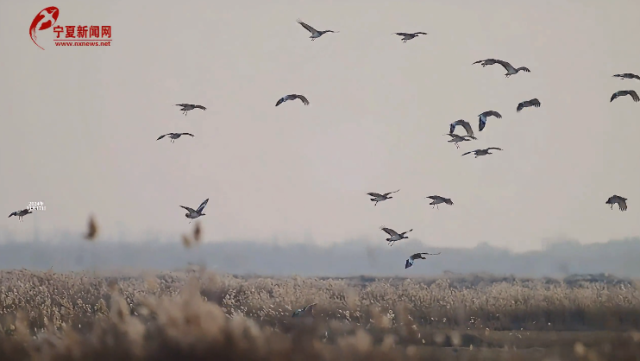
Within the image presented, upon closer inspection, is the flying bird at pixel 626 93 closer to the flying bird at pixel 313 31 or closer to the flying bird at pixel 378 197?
the flying bird at pixel 378 197

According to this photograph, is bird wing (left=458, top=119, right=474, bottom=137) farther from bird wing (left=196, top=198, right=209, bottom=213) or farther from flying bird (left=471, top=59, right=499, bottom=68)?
bird wing (left=196, top=198, right=209, bottom=213)

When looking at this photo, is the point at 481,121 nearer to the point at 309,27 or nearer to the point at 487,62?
the point at 487,62

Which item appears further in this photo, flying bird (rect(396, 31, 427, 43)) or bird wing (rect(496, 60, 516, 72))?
flying bird (rect(396, 31, 427, 43))

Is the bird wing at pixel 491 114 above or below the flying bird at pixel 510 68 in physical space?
below

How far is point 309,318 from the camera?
611 cm

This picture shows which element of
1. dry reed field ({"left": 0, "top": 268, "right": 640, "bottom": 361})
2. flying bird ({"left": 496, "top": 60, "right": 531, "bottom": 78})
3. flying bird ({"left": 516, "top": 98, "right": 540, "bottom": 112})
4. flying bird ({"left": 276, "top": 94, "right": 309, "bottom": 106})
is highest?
flying bird ({"left": 496, "top": 60, "right": 531, "bottom": 78})

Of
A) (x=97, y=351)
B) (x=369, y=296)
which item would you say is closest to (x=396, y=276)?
(x=369, y=296)

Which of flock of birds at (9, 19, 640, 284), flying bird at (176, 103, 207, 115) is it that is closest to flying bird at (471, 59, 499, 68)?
flock of birds at (9, 19, 640, 284)

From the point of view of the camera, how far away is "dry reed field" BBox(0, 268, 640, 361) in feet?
16.2

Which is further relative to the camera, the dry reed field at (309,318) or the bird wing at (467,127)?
the bird wing at (467,127)

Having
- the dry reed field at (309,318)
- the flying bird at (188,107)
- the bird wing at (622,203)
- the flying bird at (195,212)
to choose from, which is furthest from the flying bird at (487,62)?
the flying bird at (195,212)

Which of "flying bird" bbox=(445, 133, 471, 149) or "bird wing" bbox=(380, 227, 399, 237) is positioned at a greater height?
"flying bird" bbox=(445, 133, 471, 149)

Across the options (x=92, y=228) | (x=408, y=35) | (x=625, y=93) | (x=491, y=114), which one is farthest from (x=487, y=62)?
(x=92, y=228)

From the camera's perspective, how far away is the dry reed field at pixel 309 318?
4.93 m
